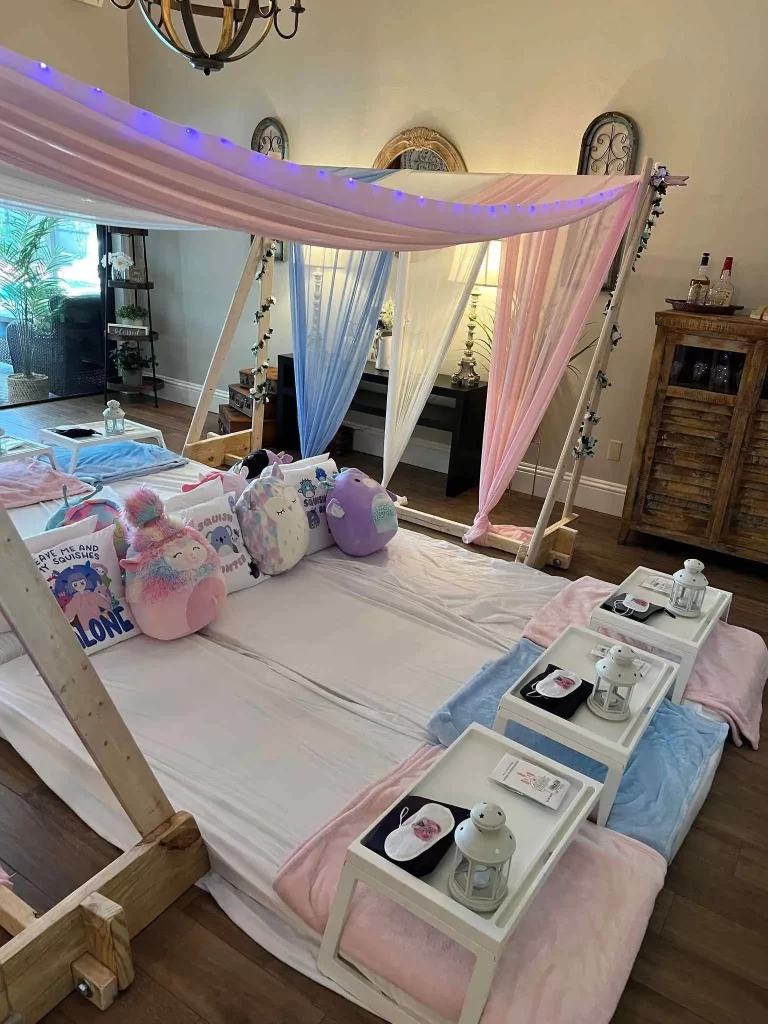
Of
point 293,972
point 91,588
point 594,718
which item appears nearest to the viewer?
point 293,972

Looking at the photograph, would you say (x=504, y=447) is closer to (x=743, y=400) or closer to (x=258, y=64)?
(x=743, y=400)

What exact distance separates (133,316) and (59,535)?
151 inches

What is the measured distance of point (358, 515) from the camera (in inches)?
125

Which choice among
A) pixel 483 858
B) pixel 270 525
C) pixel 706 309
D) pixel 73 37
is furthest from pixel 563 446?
pixel 73 37

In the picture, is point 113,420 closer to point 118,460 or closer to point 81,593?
point 118,460

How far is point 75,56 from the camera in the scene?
5.34m

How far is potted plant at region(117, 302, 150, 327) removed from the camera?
585cm

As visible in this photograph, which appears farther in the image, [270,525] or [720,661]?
[270,525]

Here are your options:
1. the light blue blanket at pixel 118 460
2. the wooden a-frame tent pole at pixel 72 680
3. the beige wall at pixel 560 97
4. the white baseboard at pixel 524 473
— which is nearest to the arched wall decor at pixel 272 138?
the beige wall at pixel 560 97

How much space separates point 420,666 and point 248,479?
4.22ft

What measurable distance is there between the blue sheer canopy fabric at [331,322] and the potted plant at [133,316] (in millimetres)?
2428

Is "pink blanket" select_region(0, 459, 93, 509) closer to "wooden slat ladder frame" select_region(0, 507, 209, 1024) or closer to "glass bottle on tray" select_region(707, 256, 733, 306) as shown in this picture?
"wooden slat ladder frame" select_region(0, 507, 209, 1024)

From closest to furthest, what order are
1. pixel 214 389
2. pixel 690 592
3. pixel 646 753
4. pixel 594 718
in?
pixel 594 718, pixel 646 753, pixel 690 592, pixel 214 389

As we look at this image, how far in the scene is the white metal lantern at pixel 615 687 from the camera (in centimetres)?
198
